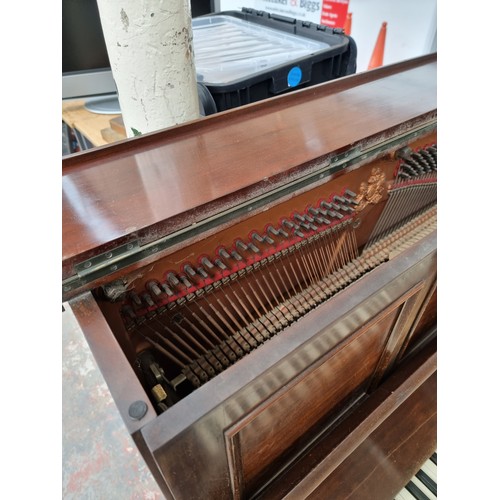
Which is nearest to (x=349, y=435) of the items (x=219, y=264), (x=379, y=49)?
(x=219, y=264)

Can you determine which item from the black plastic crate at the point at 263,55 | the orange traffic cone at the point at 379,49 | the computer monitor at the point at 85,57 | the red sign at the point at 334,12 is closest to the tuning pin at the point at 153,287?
the black plastic crate at the point at 263,55

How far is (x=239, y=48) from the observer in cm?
181

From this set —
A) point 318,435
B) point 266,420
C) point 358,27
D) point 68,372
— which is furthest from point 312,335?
point 358,27

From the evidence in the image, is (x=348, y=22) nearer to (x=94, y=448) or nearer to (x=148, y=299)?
(x=148, y=299)

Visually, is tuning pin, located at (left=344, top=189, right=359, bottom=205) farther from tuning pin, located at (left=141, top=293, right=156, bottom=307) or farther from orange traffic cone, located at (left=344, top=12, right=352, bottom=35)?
orange traffic cone, located at (left=344, top=12, right=352, bottom=35)

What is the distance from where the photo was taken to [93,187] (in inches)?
31.8

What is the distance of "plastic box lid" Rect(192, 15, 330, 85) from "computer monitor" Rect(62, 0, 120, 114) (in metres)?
0.49

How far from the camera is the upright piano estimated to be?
0.57 meters

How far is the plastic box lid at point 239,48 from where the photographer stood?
1.58m

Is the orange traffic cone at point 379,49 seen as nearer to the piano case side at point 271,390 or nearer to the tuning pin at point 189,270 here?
the piano case side at point 271,390

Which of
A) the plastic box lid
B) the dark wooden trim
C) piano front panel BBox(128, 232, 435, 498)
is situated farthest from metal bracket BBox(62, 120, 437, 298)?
the plastic box lid

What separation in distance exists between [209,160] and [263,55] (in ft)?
3.62

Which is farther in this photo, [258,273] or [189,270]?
[258,273]

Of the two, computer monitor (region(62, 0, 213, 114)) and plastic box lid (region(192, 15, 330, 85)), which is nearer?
plastic box lid (region(192, 15, 330, 85))
